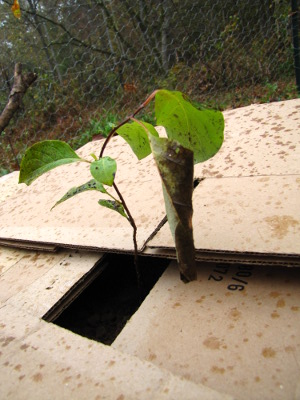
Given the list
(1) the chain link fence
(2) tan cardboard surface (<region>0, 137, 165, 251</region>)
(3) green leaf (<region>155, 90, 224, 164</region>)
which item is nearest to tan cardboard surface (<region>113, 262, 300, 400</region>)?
(2) tan cardboard surface (<region>0, 137, 165, 251</region>)

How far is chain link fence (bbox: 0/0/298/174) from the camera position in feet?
10.1

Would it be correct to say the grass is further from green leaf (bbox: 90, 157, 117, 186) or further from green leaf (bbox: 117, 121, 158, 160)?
green leaf (bbox: 90, 157, 117, 186)

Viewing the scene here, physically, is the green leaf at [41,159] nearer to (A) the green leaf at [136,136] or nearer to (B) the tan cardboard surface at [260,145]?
(A) the green leaf at [136,136]

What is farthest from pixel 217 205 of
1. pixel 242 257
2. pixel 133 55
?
pixel 133 55

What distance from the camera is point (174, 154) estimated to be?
37cm

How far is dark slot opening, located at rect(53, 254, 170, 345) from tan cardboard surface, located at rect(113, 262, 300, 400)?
7.7 inches

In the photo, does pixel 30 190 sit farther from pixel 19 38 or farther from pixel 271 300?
pixel 19 38

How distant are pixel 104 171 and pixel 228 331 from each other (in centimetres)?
34

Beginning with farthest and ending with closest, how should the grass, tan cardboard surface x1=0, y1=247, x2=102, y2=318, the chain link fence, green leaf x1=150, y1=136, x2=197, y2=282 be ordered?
the chain link fence < the grass < tan cardboard surface x1=0, y1=247, x2=102, y2=318 < green leaf x1=150, y1=136, x2=197, y2=282

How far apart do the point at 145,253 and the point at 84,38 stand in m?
3.14

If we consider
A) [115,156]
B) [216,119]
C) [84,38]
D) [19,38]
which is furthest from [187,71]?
[216,119]

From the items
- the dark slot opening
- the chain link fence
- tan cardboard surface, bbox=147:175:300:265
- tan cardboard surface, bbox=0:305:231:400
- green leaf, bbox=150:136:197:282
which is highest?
the chain link fence

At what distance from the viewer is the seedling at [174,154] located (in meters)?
0.37

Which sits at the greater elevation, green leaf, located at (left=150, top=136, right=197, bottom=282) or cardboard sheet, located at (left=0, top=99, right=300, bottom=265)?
green leaf, located at (left=150, top=136, right=197, bottom=282)
